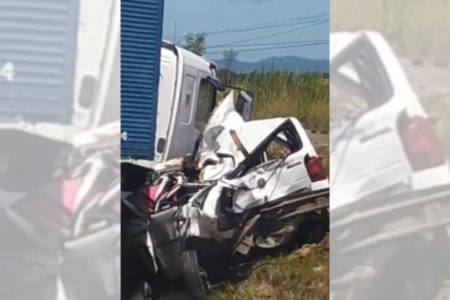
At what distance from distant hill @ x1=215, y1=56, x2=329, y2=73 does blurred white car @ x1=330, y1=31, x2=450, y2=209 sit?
54 millimetres

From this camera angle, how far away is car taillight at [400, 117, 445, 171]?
3988 millimetres

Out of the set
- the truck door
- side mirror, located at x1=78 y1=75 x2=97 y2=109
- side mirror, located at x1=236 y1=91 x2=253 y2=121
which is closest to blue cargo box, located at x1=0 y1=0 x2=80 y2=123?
side mirror, located at x1=78 y1=75 x2=97 y2=109

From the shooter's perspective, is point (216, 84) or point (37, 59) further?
point (216, 84)

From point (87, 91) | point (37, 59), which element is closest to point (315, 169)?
point (87, 91)

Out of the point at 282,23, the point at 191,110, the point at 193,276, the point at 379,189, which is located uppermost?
the point at 282,23

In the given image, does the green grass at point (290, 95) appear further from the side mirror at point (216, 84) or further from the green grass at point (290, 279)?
the green grass at point (290, 279)

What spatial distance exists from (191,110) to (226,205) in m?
0.41

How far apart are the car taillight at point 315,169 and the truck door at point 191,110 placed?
45 cm

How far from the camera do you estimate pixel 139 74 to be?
3945 mm

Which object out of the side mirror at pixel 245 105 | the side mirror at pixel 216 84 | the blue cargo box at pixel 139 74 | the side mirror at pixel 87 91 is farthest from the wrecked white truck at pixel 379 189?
the side mirror at pixel 87 91

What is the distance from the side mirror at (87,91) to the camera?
3.78 m

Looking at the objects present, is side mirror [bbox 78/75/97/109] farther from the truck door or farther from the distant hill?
the distant hill

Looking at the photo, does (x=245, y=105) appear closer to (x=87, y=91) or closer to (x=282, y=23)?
(x=282, y=23)

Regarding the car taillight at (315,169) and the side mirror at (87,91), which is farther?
the car taillight at (315,169)
